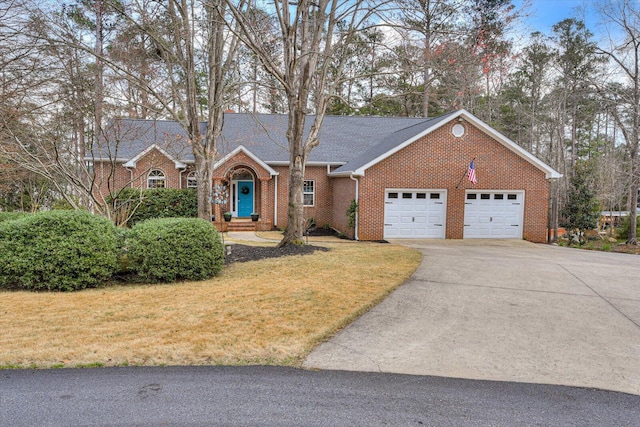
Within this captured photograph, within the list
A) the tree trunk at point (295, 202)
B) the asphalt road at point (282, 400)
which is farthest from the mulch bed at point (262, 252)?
the asphalt road at point (282, 400)

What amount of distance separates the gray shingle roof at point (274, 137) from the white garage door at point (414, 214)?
2597mm

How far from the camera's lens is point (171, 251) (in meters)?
8.34

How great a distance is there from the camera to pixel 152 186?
20.3 meters

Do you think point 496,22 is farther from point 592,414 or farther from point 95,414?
point 95,414

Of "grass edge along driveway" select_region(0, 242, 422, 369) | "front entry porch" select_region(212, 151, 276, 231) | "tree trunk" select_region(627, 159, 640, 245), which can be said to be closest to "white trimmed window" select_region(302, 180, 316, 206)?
"front entry porch" select_region(212, 151, 276, 231)

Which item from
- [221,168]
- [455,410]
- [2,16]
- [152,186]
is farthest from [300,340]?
[152,186]

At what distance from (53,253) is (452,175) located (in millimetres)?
13925

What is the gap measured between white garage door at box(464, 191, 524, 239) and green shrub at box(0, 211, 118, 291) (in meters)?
13.8

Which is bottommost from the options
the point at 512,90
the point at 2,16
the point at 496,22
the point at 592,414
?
the point at 592,414

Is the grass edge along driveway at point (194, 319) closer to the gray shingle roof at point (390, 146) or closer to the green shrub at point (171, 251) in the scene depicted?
the green shrub at point (171, 251)

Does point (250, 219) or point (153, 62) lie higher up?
point (153, 62)

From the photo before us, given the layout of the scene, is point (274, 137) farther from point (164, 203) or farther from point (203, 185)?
point (203, 185)

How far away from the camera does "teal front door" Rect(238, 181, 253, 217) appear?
70.0 feet

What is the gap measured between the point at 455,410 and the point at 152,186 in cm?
1933
